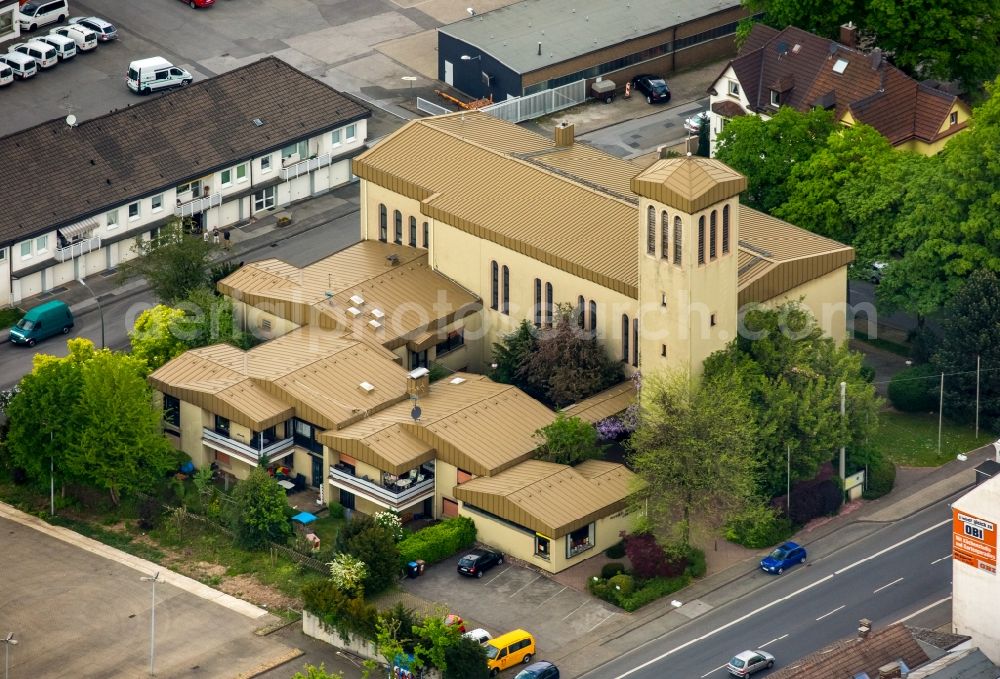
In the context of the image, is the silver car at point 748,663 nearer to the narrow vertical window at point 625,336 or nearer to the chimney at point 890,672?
the chimney at point 890,672

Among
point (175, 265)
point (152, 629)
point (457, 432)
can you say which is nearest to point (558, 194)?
point (457, 432)

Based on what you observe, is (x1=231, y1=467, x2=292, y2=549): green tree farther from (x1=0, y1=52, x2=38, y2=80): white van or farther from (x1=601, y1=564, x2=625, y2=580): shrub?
(x1=0, y1=52, x2=38, y2=80): white van

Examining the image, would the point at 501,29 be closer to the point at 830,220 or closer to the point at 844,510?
the point at 830,220

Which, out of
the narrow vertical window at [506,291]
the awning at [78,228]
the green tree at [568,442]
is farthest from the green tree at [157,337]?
the green tree at [568,442]

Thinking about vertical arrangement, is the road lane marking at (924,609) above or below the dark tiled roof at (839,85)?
below

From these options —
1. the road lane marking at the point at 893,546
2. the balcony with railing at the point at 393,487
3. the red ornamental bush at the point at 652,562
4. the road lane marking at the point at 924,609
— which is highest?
the balcony with railing at the point at 393,487

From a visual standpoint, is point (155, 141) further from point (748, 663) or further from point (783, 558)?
point (748, 663)
